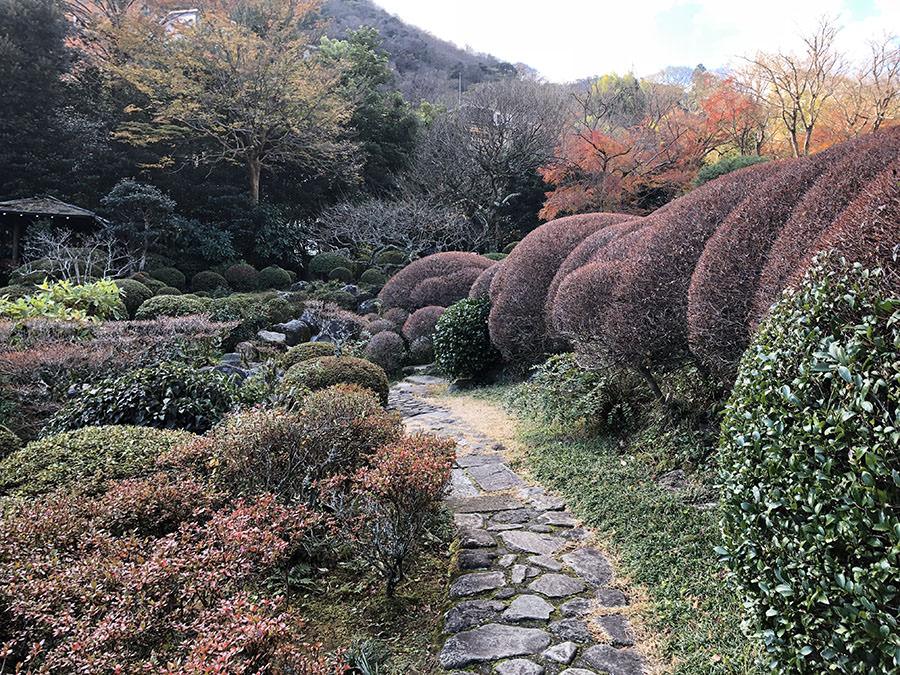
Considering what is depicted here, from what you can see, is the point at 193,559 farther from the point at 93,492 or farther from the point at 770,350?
the point at 770,350

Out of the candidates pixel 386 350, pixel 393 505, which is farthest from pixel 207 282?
pixel 393 505

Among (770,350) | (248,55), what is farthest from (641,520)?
(248,55)

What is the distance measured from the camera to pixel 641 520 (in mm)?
3338

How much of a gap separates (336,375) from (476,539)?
3241 millimetres

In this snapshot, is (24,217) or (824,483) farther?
(24,217)

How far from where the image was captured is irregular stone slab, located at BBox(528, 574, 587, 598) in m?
2.76

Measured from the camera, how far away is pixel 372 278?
53.2 ft

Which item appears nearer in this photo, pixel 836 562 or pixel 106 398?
pixel 836 562

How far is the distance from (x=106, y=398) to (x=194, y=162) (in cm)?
1674

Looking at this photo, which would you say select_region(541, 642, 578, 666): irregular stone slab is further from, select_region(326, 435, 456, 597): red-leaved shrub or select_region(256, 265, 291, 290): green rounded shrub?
select_region(256, 265, 291, 290): green rounded shrub

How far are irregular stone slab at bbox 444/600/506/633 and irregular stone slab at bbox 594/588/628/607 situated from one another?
0.52 meters

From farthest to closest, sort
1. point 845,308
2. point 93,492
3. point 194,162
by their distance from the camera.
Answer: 1. point 194,162
2. point 93,492
3. point 845,308

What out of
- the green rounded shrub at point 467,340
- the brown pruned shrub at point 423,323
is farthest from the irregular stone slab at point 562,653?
the brown pruned shrub at point 423,323

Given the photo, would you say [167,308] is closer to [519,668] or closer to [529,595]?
[529,595]
